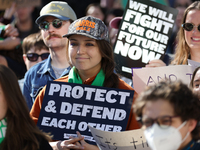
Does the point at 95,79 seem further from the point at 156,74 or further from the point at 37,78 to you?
the point at 37,78

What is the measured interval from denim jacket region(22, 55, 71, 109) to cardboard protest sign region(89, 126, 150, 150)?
140 cm

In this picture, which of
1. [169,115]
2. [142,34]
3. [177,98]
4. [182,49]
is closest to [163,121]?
[169,115]

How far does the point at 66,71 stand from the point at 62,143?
1.31 metres

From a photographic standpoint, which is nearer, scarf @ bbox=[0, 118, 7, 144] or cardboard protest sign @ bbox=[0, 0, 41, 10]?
scarf @ bbox=[0, 118, 7, 144]

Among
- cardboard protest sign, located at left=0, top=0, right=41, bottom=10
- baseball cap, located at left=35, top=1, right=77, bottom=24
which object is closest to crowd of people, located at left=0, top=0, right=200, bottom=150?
baseball cap, located at left=35, top=1, right=77, bottom=24

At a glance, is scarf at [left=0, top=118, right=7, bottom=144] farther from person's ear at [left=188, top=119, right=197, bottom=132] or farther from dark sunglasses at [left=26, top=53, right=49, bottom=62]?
dark sunglasses at [left=26, top=53, right=49, bottom=62]

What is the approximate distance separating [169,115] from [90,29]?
4.46ft

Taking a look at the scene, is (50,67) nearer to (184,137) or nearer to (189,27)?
(189,27)

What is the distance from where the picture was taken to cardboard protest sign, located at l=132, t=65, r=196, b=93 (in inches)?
132

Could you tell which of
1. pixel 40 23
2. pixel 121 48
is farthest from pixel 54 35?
pixel 121 48

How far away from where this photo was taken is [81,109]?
9.84 ft

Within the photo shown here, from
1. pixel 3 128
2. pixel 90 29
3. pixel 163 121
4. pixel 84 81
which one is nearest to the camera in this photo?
pixel 163 121

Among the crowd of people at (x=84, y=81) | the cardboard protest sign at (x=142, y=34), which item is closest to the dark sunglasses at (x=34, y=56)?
the crowd of people at (x=84, y=81)

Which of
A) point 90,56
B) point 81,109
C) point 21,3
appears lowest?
point 81,109
